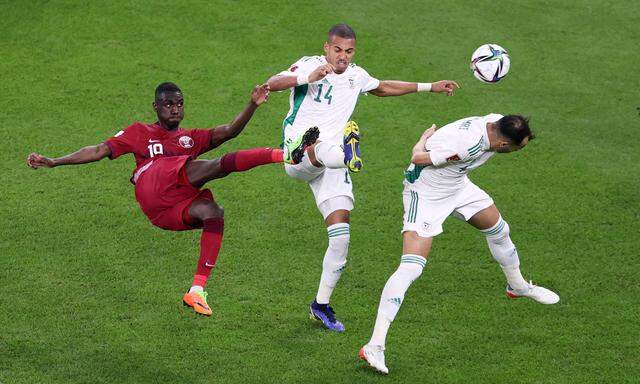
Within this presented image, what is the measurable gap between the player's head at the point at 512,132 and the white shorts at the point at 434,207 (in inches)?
25.5

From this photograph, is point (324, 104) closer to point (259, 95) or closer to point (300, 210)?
point (259, 95)

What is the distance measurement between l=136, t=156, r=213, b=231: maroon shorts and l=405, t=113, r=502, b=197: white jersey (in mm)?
2059

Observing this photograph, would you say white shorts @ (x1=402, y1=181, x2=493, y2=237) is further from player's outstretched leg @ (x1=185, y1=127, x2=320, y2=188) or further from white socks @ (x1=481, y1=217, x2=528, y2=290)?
player's outstretched leg @ (x1=185, y1=127, x2=320, y2=188)

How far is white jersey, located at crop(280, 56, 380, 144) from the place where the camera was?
10.5 metres

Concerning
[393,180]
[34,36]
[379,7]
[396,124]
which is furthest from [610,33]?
[34,36]

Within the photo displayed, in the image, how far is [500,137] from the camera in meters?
9.48

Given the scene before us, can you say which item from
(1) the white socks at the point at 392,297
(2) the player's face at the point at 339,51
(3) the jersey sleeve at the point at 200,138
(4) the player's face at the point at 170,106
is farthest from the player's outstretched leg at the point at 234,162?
(1) the white socks at the point at 392,297

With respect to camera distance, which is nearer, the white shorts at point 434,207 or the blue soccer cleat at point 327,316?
the white shorts at point 434,207

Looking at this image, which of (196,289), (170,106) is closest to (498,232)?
(196,289)

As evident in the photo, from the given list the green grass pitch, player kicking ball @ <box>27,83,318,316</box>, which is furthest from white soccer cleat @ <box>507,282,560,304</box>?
player kicking ball @ <box>27,83,318,316</box>

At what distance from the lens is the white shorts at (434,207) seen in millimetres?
9836

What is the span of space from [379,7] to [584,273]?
8086 millimetres

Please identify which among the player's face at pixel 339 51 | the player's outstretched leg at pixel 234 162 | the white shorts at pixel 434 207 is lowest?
the white shorts at pixel 434 207

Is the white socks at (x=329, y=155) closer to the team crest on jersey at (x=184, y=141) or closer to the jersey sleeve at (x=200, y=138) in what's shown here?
the jersey sleeve at (x=200, y=138)
